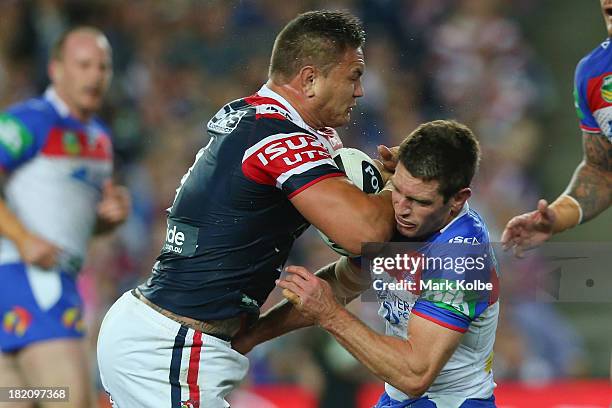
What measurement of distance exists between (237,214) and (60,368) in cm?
247

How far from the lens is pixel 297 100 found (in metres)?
3.90

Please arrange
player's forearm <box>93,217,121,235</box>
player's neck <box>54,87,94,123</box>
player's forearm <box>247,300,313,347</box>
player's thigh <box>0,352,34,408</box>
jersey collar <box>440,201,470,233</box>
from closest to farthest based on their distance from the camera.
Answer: jersey collar <box>440,201,470,233</box>
player's forearm <box>247,300,313,347</box>
player's thigh <box>0,352,34,408</box>
player's forearm <box>93,217,121,235</box>
player's neck <box>54,87,94,123</box>

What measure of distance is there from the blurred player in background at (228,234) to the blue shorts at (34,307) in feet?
6.54

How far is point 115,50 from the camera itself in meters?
9.14

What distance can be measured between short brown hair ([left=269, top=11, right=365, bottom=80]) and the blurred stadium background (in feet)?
9.63

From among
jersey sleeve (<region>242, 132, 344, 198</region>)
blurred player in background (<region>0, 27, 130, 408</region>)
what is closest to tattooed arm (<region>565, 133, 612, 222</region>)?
jersey sleeve (<region>242, 132, 344, 198</region>)

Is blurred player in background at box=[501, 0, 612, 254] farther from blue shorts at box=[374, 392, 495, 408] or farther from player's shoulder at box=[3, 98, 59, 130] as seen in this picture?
player's shoulder at box=[3, 98, 59, 130]

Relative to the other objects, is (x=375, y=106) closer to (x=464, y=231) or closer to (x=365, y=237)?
(x=464, y=231)

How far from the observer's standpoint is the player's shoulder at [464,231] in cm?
377

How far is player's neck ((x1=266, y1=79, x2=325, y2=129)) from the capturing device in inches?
→ 154

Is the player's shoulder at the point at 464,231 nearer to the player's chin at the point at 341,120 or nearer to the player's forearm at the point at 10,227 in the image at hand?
the player's chin at the point at 341,120

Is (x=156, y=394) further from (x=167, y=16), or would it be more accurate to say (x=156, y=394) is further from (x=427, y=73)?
(x=167, y=16)

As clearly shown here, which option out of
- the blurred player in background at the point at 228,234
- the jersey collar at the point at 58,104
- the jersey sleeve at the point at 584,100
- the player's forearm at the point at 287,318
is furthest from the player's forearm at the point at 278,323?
the jersey collar at the point at 58,104

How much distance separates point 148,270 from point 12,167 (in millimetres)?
2280
